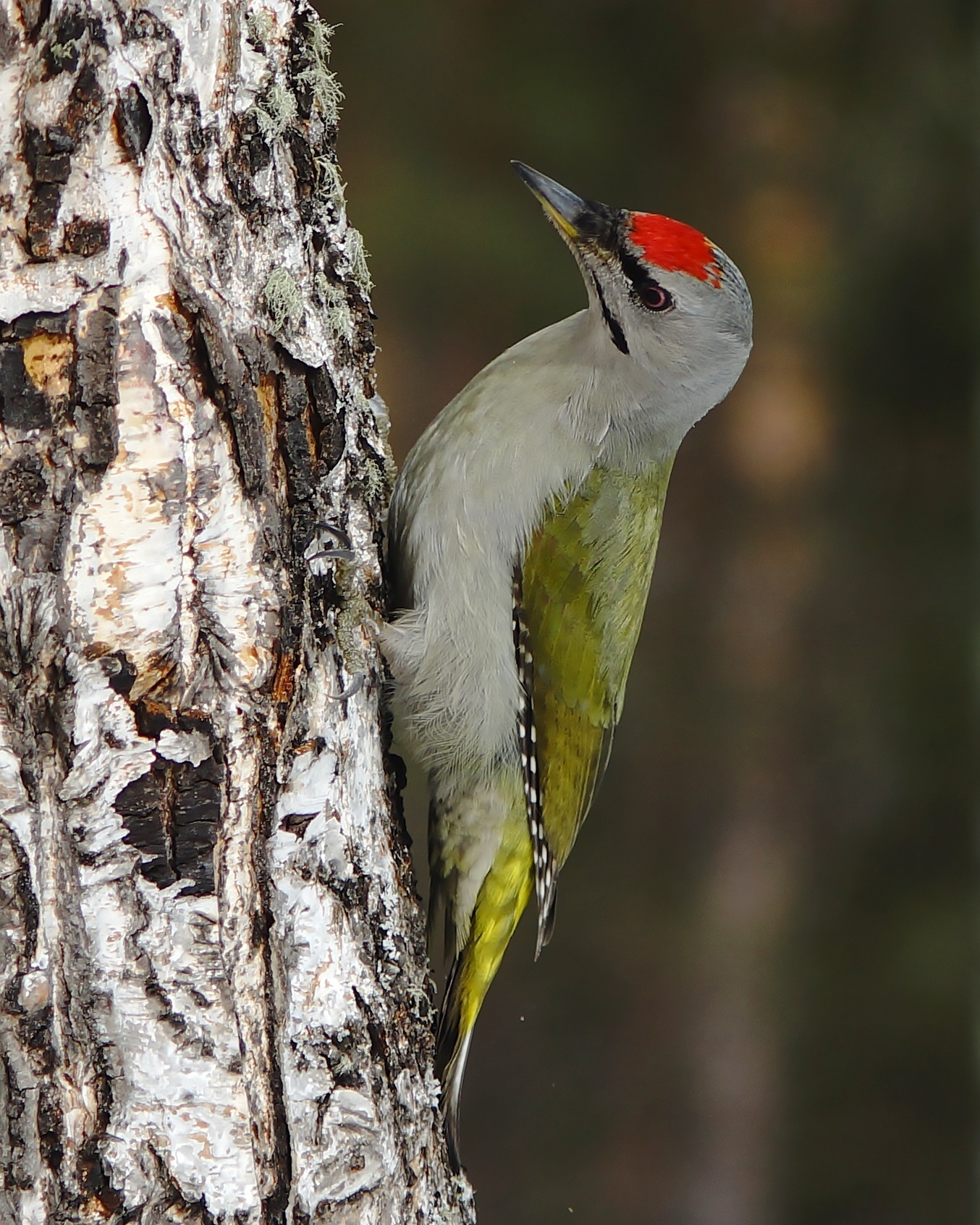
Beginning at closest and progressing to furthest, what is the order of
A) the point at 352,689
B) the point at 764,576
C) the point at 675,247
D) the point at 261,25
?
the point at 261,25 → the point at 352,689 → the point at 675,247 → the point at 764,576

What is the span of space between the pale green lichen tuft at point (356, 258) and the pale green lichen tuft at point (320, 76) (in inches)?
7.9

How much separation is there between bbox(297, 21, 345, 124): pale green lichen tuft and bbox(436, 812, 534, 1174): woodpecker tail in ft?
5.49

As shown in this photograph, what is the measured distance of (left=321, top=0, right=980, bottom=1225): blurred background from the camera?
13.0ft

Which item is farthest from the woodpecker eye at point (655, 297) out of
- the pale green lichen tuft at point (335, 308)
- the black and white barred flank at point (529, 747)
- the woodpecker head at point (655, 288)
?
the pale green lichen tuft at point (335, 308)

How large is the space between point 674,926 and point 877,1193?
4.03 ft

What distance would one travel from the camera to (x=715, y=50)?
390cm

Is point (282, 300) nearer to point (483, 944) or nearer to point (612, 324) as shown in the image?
point (612, 324)

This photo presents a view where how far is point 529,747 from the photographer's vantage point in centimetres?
298

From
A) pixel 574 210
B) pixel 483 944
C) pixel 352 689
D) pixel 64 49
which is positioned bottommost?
pixel 483 944

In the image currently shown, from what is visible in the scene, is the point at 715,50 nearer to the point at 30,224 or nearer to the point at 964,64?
the point at 964,64

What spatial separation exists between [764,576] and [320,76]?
2452 millimetres

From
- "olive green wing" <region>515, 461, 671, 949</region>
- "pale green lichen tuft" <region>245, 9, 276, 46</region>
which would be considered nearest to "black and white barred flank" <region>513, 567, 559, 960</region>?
"olive green wing" <region>515, 461, 671, 949</region>

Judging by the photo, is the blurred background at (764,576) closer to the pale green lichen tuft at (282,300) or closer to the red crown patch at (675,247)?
the red crown patch at (675,247)

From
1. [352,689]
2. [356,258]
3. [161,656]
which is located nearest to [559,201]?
[356,258]
